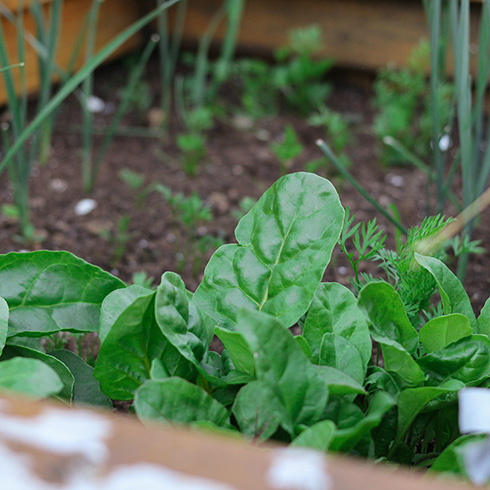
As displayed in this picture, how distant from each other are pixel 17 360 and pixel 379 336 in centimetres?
36

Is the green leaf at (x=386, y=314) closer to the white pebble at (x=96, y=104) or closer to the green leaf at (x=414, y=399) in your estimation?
the green leaf at (x=414, y=399)

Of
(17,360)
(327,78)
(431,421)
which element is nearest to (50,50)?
(17,360)

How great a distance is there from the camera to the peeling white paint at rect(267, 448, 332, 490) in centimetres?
37

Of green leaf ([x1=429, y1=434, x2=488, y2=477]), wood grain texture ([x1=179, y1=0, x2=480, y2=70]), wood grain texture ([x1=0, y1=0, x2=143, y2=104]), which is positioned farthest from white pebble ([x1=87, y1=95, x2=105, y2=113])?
green leaf ([x1=429, y1=434, x2=488, y2=477])

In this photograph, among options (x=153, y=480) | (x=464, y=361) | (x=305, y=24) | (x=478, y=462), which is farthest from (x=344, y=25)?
(x=153, y=480)

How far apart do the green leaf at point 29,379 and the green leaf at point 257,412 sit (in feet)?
0.61

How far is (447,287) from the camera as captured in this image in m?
0.78

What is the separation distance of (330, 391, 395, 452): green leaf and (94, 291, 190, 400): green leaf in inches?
8.3

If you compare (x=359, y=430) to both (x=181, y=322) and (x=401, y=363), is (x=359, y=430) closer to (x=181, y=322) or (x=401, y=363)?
(x=401, y=363)

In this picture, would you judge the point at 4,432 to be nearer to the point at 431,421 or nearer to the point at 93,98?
the point at 431,421

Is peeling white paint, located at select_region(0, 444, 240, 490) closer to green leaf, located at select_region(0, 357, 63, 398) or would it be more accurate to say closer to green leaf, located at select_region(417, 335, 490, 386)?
green leaf, located at select_region(0, 357, 63, 398)

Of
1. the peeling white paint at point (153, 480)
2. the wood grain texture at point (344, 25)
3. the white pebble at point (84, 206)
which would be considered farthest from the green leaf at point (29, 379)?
the wood grain texture at point (344, 25)

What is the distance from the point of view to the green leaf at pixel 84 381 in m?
0.81

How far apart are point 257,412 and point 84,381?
0.86 ft
